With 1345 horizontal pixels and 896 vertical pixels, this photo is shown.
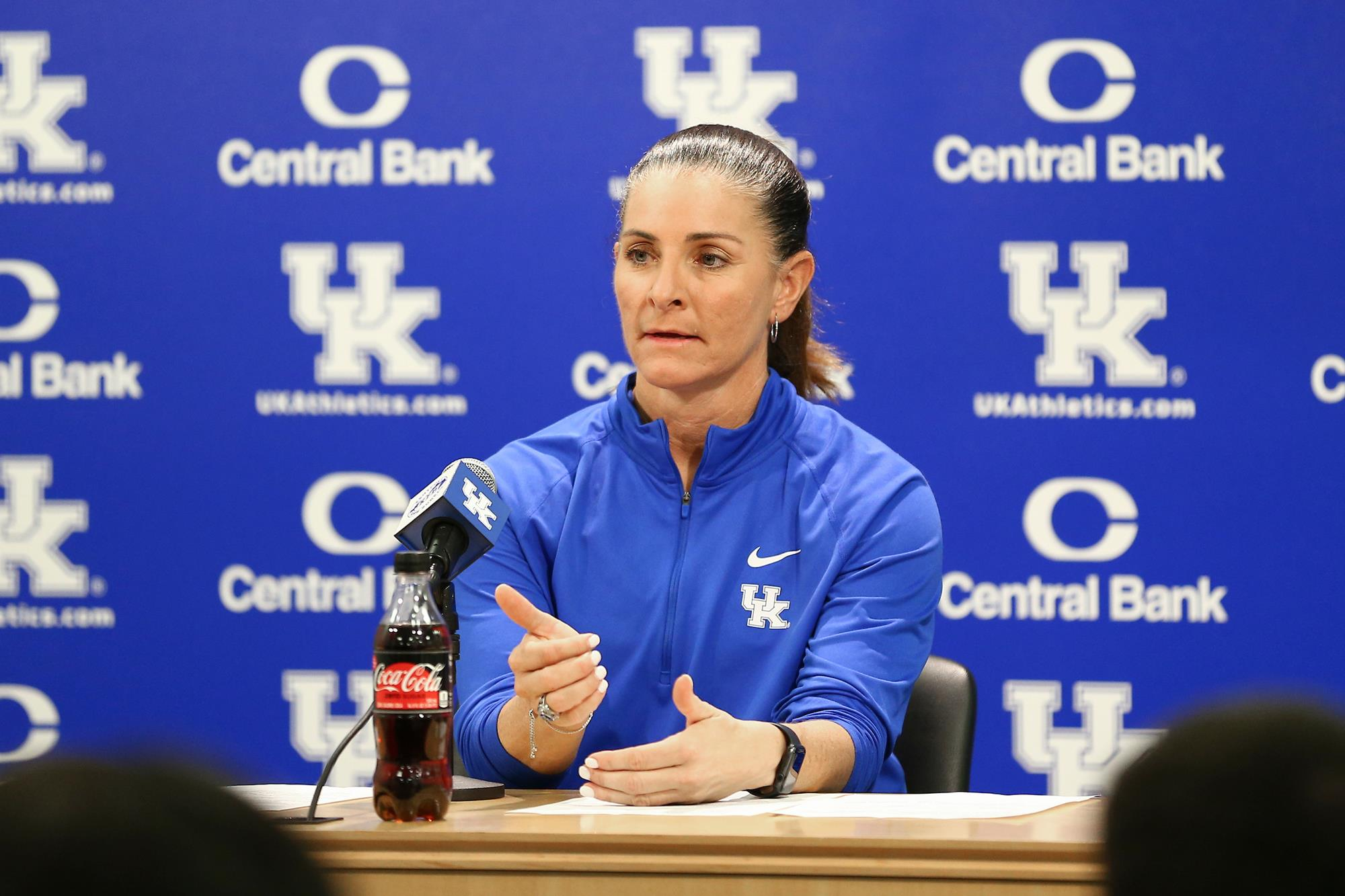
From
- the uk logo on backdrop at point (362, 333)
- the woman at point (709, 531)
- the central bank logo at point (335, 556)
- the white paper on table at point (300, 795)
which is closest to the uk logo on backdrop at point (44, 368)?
the uk logo on backdrop at point (362, 333)

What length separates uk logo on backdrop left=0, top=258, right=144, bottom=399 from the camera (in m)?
3.23

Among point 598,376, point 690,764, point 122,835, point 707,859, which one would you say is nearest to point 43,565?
point 598,376

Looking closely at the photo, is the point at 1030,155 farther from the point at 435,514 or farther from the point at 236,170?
the point at 435,514

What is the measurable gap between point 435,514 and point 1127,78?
2.10m

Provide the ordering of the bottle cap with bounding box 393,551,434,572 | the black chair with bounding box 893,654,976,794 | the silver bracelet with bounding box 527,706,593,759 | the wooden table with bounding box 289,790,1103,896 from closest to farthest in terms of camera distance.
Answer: the wooden table with bounding box 289,790,1103,896
the bottle cap with bounding box 393,551,434,572
the silver bracelet with bounding box 527,706,593,759
the black chair with bounding box 893,654,976,794

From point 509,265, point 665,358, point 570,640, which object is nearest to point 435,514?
point 570,640

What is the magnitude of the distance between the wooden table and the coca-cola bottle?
0.09 m

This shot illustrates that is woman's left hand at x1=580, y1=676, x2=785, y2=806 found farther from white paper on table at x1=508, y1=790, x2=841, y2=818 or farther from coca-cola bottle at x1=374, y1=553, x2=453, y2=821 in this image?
coca-cola bottle at x1=374, y1=553, x2=453, y2=821

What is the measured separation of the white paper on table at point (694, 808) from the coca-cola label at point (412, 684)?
142mm

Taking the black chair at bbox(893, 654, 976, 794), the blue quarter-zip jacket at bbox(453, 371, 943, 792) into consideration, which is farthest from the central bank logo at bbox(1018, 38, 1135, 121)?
the black chair at bbox(893, 654, 976, 794)

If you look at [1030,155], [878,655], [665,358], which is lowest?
[878,655]

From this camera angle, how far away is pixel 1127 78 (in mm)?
3037

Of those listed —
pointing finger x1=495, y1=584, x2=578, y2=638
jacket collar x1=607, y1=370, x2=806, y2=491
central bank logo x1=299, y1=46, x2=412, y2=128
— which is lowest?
pointing finger x1=495, y1=584, x2=578, y2=638

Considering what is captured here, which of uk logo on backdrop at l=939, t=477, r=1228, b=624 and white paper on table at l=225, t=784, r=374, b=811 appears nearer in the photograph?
white paper on table at l=225, t=784, r=374, b=811
